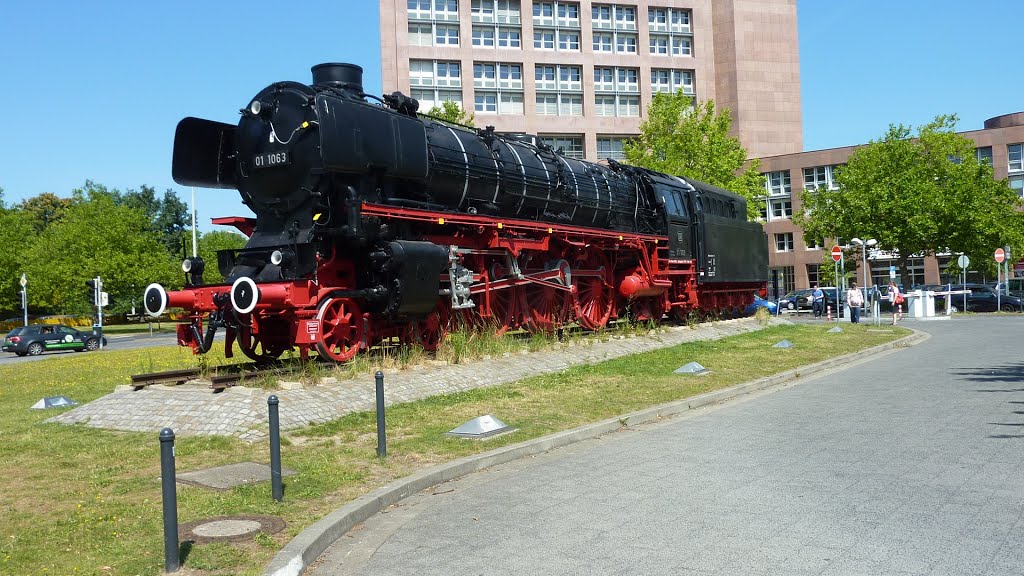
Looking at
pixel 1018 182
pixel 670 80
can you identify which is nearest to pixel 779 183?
pixel 670 80

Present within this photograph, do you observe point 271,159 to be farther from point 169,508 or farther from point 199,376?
point 169,508

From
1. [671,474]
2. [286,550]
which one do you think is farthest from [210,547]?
[671,474]

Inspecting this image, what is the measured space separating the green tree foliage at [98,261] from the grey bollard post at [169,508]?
5121cm

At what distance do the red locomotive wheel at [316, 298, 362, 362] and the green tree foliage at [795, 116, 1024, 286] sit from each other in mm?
39034

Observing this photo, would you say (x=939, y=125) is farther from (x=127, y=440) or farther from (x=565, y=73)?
(x=127, y=440)

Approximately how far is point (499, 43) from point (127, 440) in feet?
195

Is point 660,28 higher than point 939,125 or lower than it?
higher

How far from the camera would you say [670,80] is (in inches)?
2719

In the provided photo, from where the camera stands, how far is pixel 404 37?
2434 inches

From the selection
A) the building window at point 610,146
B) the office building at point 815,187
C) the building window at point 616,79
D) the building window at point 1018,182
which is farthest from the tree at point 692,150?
the building window at point 1018,182

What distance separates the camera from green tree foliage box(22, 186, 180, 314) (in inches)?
2056

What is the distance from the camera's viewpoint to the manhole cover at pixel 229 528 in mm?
5699

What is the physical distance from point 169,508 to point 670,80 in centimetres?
6847

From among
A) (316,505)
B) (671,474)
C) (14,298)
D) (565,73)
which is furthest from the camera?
(565,73)
